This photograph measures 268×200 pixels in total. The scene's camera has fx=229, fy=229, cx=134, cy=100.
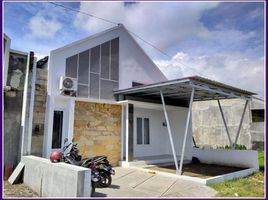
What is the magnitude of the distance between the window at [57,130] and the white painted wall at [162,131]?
4.45 meters

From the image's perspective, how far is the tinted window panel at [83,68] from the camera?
32.3ft

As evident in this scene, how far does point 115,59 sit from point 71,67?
247cm

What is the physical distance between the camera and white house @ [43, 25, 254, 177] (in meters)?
9.04

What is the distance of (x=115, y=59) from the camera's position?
37.0 feet

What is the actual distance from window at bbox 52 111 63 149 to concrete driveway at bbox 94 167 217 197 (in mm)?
2688

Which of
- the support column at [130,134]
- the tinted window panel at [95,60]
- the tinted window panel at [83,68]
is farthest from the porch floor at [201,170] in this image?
the tinted window panel at [95,60]

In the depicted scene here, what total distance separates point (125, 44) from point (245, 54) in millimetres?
5872

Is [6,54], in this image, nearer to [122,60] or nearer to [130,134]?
[122,60]

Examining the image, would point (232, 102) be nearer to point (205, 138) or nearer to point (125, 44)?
point (205, 138)

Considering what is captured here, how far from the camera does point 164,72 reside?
14.1 metres

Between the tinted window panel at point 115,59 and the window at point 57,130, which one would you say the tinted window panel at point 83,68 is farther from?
the window at point 57,130

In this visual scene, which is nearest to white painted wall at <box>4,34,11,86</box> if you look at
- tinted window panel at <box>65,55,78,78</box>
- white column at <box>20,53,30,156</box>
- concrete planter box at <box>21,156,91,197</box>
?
white column at <box>20,53,30,156</box>

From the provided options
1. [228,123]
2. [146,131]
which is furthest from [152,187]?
[228,123]

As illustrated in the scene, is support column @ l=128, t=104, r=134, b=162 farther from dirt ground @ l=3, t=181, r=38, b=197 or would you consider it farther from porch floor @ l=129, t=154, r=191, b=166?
dirt ground @ l=3, t=181, r=38, b=197
